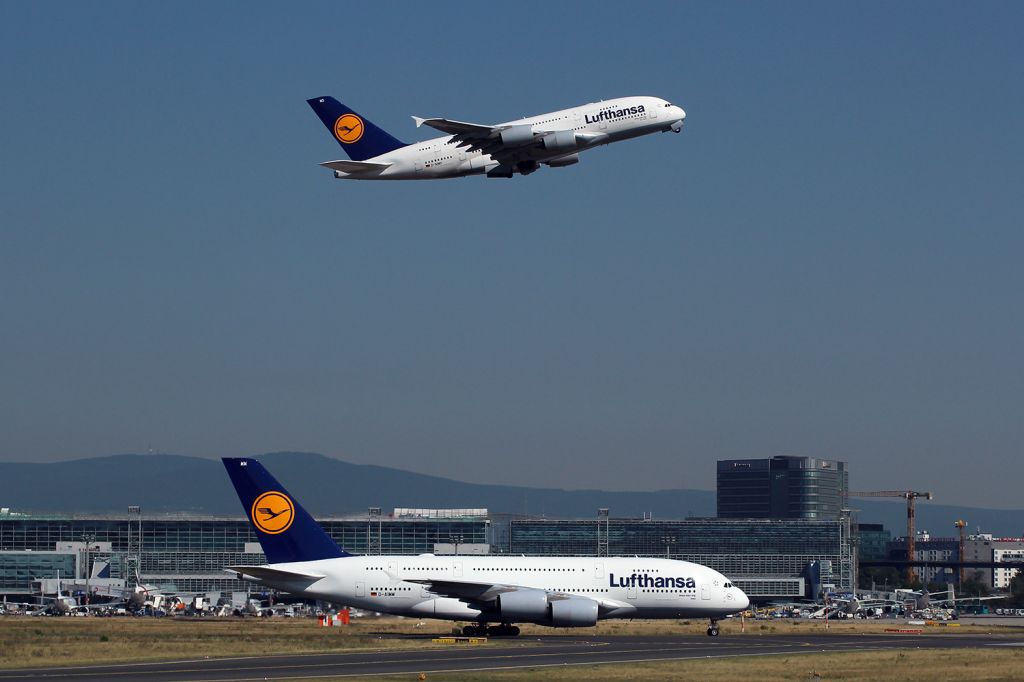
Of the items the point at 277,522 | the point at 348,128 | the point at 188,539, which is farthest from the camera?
the point at 188,539

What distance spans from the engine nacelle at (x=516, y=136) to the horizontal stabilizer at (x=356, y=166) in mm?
5550

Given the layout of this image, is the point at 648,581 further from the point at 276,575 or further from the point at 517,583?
the point at 276,575

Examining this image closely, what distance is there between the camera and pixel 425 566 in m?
75.8

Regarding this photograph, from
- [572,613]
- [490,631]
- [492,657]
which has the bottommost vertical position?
[490,631]

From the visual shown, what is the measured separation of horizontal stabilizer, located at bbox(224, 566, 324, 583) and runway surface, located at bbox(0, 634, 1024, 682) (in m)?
10.5

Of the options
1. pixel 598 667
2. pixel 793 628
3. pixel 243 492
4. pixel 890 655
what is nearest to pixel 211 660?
pixel 598 667

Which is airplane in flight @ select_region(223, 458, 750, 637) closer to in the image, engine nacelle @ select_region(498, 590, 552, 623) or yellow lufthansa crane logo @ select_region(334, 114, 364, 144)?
engine nacelle @ select_region(498, 590, 552, 623)

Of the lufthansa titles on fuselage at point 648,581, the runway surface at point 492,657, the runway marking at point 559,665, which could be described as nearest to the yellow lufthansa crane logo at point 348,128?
the runway surface at point 492,657

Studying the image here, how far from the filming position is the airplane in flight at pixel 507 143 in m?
63.4

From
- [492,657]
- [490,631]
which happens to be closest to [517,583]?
[490,631]

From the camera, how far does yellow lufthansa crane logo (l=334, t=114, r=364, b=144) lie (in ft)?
235

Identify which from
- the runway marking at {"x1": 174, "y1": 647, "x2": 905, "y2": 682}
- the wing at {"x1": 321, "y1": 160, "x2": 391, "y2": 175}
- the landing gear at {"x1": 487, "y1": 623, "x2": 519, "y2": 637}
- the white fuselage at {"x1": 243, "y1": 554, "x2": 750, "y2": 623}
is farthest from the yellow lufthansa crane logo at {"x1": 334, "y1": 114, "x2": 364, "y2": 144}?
the runway marking at {"x1": 174, "y1": 647, "x2": 905, "y2": 682}

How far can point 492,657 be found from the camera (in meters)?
58.5

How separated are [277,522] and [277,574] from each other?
2.94 meters
